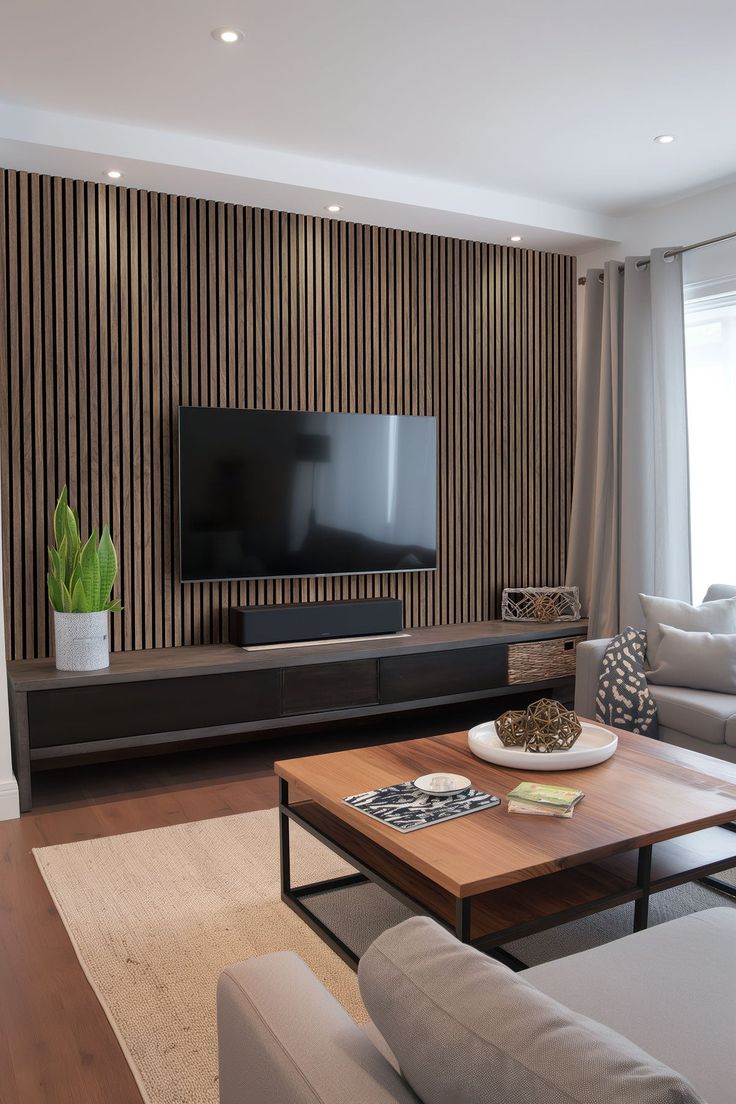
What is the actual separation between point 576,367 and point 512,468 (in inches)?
30.2

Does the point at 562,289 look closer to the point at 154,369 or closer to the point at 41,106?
the point at 154,369

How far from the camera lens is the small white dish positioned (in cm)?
233

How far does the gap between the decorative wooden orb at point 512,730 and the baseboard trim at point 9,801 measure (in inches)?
74.1

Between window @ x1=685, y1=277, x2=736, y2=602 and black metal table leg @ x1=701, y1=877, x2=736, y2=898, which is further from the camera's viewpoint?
window @ x1=685, y1=277, x2=736, y2=602

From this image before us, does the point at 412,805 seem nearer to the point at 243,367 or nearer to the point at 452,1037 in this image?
the point at 452,1037

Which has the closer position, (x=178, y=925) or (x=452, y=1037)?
(x=452, y=1037)

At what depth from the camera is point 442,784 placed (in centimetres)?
236

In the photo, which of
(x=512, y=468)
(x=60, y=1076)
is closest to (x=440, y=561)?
(x=512, y=468)

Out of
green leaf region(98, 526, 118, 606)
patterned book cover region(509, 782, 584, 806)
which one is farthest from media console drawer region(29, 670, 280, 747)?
patterned book cover region(509, 782, 584, 806)

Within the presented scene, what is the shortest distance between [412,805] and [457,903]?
42 centimetres

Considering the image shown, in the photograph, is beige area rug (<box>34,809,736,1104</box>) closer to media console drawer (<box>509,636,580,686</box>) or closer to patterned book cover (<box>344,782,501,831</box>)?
patterned book cover (<box>344,782,501,831</box>)

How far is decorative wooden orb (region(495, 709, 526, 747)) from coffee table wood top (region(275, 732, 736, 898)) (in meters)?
0.10

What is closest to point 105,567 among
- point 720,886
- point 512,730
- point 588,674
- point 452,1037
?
point 512,730

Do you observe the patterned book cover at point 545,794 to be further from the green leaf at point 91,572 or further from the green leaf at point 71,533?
the green leaf at point 71,533
